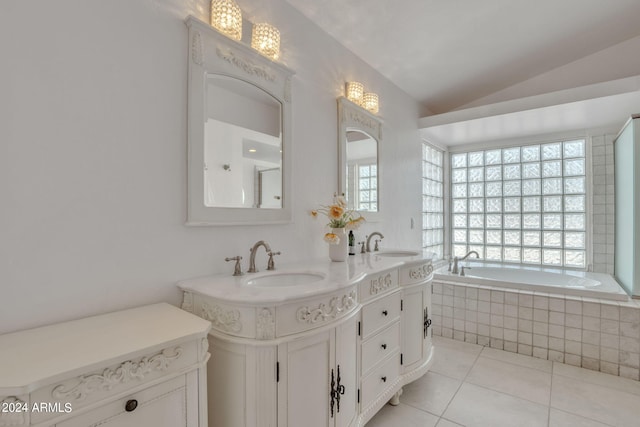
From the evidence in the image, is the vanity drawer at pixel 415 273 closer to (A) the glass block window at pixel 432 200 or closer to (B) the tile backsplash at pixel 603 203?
(A) the glass block window at pixel 432 200

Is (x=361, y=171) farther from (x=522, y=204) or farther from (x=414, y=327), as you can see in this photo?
(x=522, y=204)

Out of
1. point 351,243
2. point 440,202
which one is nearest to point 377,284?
point 351,243

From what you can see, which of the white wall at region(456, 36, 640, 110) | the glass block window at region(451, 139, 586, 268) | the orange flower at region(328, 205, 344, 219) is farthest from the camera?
the glass block window at region(451, 139, 586, 268)

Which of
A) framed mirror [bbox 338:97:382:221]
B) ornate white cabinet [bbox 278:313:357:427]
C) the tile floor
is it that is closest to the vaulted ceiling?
framed mirror [bbox 338:97:382:221]

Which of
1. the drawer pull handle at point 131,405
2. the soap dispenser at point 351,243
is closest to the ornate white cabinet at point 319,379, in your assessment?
the drawer pull handle at point 131,405

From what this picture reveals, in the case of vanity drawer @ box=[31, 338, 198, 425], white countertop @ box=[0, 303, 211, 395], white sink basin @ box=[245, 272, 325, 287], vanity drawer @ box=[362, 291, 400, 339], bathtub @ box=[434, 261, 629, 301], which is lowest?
bathtub @ box=[434, 261, 629, 301]

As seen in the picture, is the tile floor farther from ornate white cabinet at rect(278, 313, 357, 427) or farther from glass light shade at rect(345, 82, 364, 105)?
glass light shade at rect(345, 82, 364, 105)

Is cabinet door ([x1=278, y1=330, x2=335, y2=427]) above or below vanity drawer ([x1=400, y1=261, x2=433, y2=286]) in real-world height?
below

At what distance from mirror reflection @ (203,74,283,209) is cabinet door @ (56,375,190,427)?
77 cm

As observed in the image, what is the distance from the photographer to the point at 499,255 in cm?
380

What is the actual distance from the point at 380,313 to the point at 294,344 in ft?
2.39

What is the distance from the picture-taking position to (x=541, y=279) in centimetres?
326

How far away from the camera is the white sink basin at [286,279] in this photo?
4.85ft

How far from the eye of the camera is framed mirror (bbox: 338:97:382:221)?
224 cm
